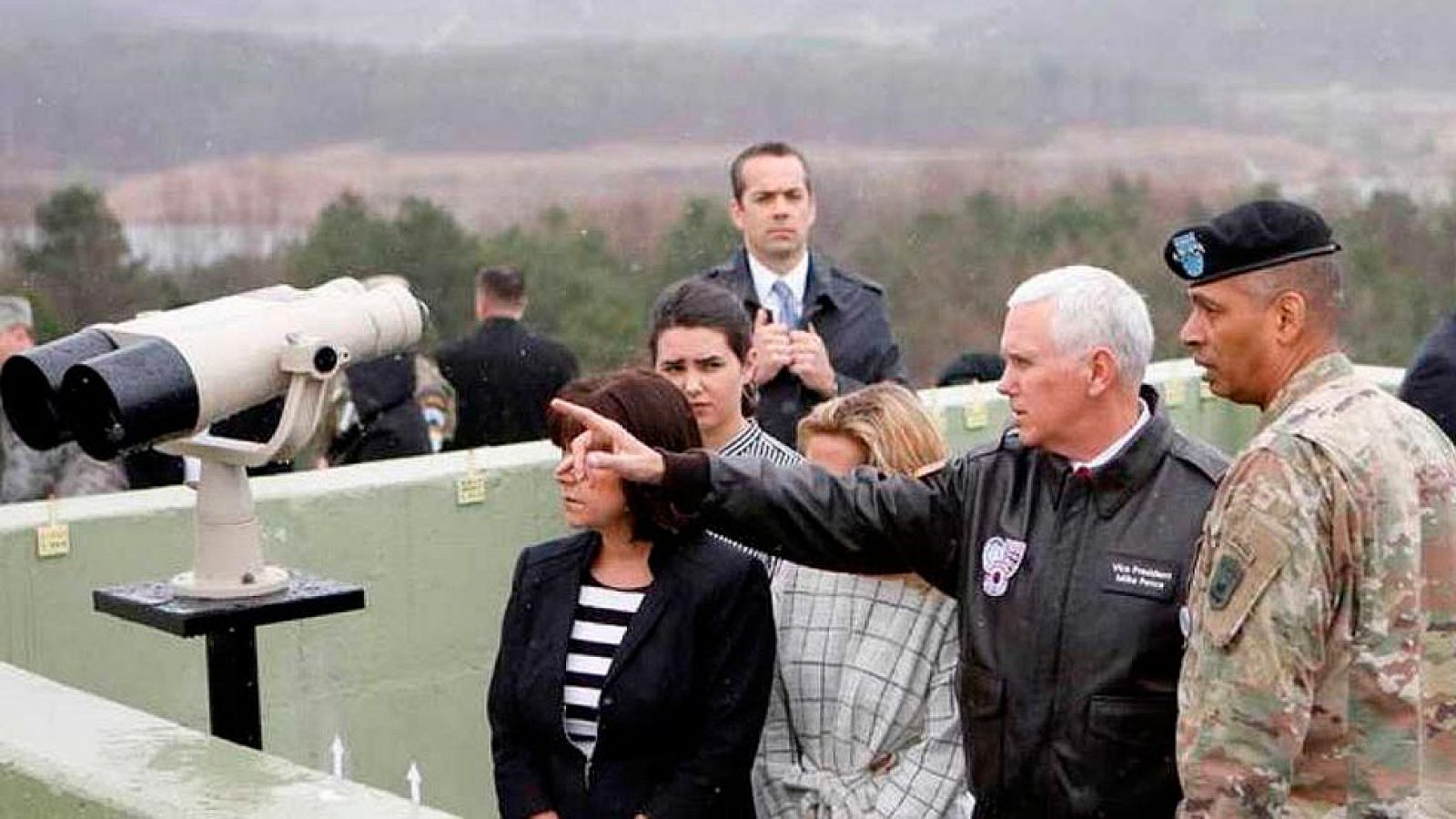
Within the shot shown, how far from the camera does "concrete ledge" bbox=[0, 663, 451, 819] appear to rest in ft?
10.4

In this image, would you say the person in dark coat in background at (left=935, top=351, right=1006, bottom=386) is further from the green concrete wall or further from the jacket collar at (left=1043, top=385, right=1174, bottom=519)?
the jacket collar at (left=1043, top=385, right=1174, bottom=519)

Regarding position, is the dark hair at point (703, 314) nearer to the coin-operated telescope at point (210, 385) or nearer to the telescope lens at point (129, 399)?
the coin-operated telescope at point (210, 385)

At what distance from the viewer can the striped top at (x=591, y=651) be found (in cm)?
428

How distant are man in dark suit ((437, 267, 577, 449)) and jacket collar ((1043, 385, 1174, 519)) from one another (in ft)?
16.1

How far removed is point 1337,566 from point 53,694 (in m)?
2.03

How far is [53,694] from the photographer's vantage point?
12.6 feet

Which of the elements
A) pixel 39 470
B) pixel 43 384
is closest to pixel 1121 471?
pixel 43 384

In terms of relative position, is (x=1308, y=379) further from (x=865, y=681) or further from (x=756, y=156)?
(x=756, y=156)

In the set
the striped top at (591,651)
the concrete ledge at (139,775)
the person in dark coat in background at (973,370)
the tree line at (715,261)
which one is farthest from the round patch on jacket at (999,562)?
the tree line at (715,261)

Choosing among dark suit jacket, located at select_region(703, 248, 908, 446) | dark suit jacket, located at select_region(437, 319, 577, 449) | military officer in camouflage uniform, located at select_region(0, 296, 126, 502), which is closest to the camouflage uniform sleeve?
dark suit jacket, located at select_region(703, 248, 908, 446)

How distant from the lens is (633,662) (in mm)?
4250

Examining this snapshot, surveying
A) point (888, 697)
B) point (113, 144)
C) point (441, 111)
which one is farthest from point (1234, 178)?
point (888, 697)

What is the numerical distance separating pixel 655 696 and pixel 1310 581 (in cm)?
138

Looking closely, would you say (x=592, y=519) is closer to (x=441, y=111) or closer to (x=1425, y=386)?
(x=1425, y=386)
